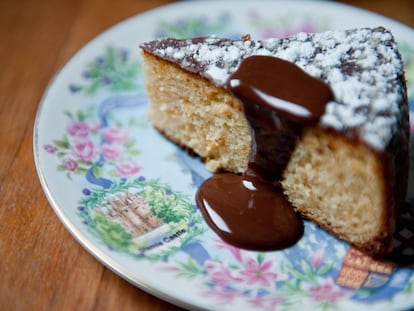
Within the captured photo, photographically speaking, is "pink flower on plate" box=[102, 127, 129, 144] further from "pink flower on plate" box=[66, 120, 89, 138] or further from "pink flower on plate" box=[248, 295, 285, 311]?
"pink flower on plate" box=[248, 295, 285, 311]

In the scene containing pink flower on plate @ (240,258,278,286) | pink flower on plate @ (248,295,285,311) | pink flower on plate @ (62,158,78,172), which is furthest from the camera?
pink flower on plate @ (62,158,78,172)

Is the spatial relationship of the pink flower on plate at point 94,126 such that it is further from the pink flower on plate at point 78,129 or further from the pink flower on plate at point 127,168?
the pink flower on plate at point 127,168

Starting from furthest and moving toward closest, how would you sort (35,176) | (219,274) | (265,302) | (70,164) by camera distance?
(35,176)
(70,164)
(219,274)
(265,302)

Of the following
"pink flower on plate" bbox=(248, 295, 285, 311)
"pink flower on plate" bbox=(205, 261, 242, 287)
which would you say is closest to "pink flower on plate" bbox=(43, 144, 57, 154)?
"pink flower on plate" bbox=(205, 261, 242, 287)

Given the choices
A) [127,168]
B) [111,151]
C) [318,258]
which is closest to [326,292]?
[318,258]

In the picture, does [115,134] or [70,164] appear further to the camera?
[115,134]

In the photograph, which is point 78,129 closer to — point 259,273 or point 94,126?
point 94,126

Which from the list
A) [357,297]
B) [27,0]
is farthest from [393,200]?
[27,0]

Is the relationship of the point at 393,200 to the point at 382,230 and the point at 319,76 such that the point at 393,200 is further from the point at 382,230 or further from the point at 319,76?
the point at 319,76
